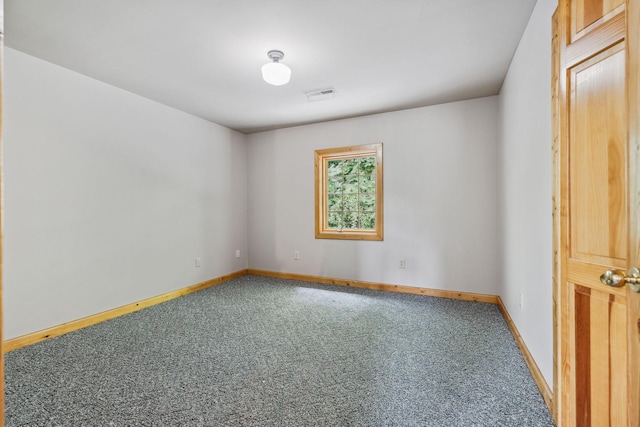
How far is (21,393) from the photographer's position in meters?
1.85

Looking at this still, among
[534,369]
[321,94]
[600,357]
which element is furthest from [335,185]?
[600,357]

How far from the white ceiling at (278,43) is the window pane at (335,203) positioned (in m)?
1.50

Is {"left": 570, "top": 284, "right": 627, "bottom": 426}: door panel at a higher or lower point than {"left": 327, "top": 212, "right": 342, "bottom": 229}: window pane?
lower

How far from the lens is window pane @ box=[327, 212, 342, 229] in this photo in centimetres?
456

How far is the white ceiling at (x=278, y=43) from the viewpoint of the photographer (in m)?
1.99

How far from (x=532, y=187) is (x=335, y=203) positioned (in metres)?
2.82

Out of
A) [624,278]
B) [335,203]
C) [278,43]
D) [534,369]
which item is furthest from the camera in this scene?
[335,203]

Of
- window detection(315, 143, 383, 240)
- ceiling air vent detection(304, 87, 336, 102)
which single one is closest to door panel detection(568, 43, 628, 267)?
ceiling air vent detection(304, 87, 336, 102)

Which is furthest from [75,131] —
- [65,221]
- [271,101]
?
[271,101]

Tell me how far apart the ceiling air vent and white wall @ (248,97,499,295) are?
0.91 meters

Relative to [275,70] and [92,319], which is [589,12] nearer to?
[275,70]

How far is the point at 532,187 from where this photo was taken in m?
2.02

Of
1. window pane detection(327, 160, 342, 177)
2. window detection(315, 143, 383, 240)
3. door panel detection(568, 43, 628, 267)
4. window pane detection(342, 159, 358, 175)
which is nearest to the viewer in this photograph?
door panel detection(568, 43, 628, 267)

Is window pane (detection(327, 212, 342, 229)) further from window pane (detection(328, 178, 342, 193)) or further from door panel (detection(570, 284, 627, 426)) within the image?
door panel (detection(570, 284, 627, 426))
